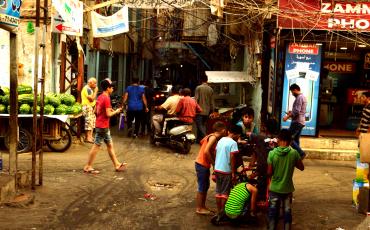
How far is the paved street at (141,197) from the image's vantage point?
748 cm

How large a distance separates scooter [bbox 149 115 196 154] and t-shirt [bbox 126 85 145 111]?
72.5 inches

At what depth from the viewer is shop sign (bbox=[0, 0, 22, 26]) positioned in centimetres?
745

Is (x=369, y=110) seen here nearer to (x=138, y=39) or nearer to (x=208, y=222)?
(x=208, y=222)

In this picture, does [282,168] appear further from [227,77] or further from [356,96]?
[356,96]

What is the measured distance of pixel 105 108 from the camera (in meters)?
10.2

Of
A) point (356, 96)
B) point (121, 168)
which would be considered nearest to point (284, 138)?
point (121, 168)

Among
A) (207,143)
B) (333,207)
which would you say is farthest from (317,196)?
(207,143)

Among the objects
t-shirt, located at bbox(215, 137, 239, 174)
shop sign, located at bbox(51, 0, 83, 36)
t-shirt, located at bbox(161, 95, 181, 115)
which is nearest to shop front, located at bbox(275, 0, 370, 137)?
t-shirt, located at bbox(161, 95, 181, 115)

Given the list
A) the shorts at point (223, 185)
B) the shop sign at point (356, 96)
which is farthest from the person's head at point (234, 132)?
the shop sign at point (356, 96)

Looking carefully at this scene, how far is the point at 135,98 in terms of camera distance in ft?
50.8

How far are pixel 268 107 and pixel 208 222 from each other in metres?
7.75

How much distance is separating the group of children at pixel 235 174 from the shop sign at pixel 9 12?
339 cm

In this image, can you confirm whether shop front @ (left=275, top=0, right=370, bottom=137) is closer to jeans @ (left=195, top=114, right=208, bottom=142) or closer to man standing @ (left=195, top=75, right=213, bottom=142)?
man standing @ (left=195, top=75, right=213, bottom=142)

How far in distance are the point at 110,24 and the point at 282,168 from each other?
28.6ft
